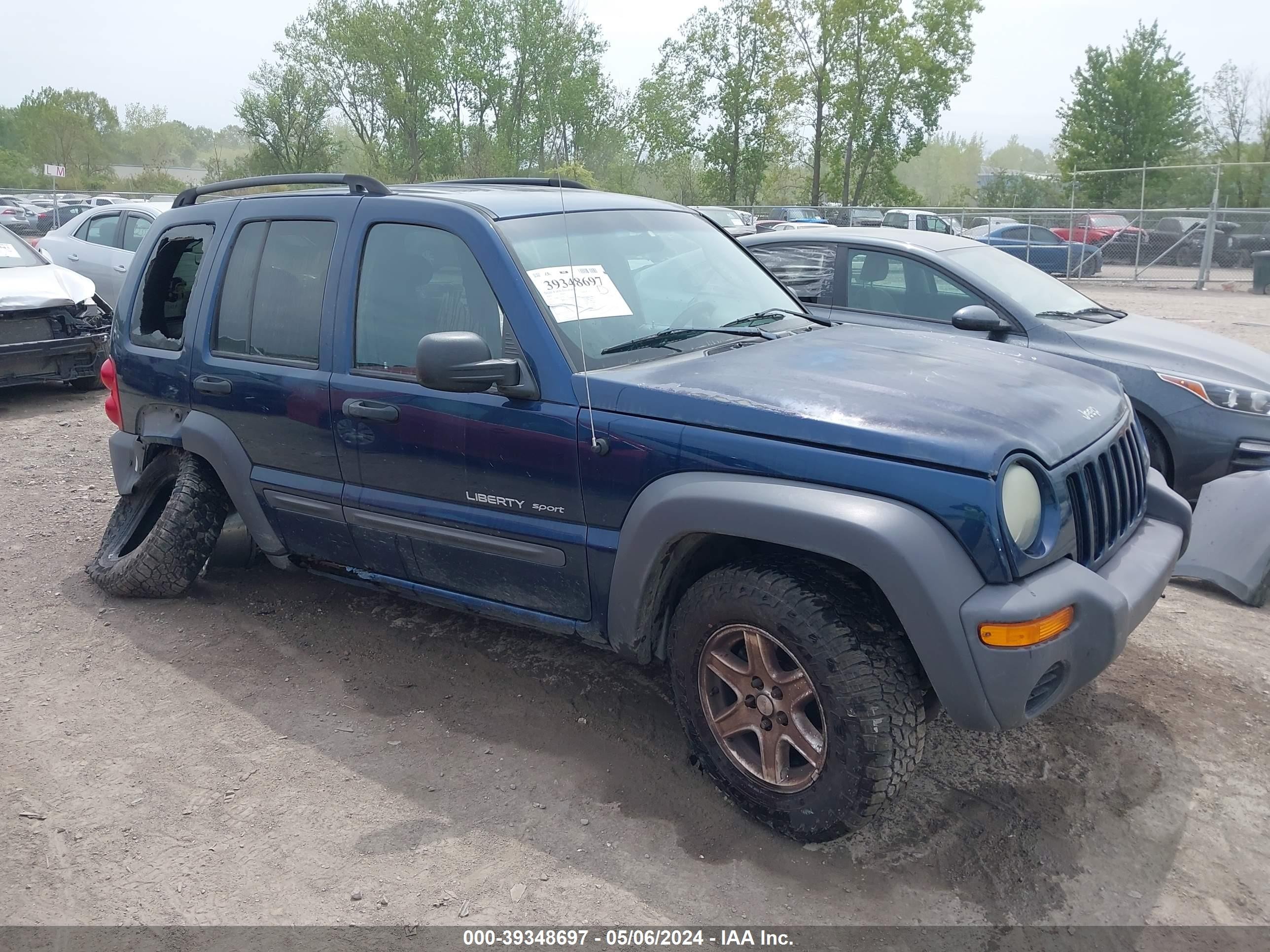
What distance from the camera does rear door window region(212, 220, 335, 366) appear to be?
3949 mm

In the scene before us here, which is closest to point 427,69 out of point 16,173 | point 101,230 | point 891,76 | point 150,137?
point 891,76

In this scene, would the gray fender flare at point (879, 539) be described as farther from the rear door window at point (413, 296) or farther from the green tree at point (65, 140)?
the green tree at point (65, 140)

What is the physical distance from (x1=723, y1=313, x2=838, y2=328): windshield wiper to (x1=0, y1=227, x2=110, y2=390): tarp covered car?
7.38 meters

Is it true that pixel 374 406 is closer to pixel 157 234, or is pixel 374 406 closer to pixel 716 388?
pixel 716 388

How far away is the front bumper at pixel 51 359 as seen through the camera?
8.54m

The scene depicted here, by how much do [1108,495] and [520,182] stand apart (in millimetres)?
2938

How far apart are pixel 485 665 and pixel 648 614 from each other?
4.09 feet

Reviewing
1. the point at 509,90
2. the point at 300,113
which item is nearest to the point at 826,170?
the point at 509,90

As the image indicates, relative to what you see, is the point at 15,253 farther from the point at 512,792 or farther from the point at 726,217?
the point at 726,217

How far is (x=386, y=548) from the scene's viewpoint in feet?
12.7

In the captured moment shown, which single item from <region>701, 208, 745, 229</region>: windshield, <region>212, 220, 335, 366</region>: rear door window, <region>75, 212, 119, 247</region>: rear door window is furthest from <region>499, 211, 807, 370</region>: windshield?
<region>701, 208, 745, 229</region>: windshield

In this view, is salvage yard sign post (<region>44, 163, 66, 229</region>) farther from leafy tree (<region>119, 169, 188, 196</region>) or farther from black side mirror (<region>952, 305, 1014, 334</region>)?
black side mirror (<region>952, 305, 1014, 334</region>)

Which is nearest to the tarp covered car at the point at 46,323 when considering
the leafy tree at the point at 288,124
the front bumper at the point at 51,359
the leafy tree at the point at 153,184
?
the front bumper at the point at 51,359

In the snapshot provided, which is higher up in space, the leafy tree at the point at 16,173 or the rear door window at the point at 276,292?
the leafy tree at the point at 16,173
